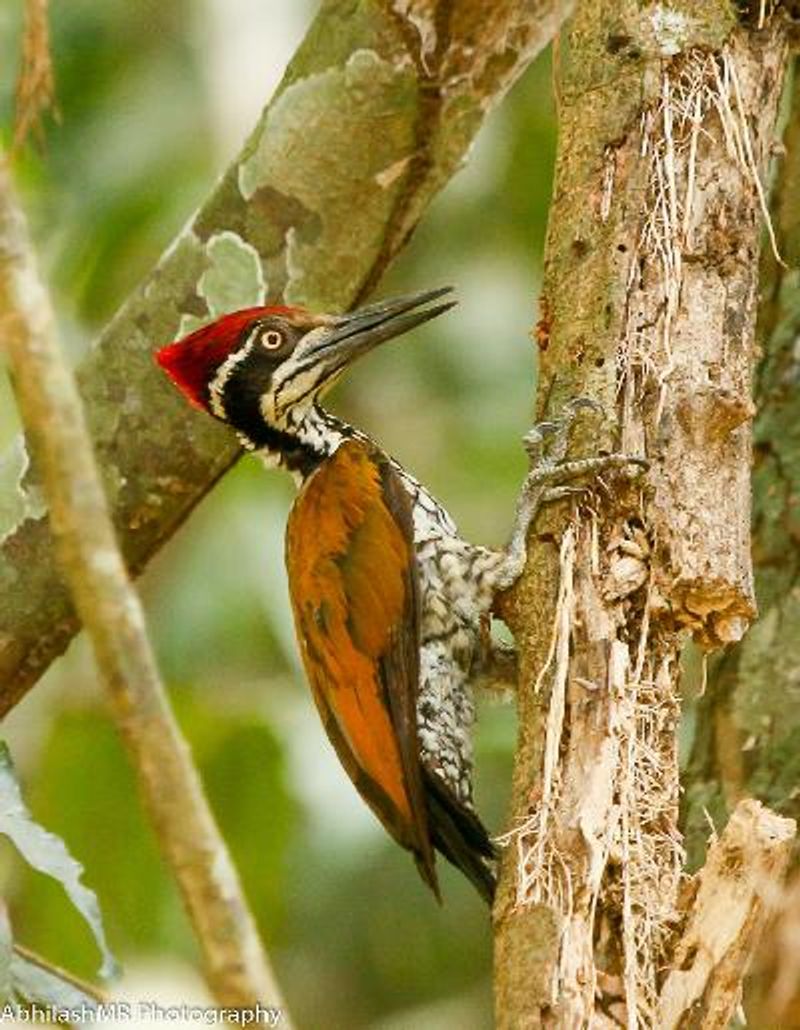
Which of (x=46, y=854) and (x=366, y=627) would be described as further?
(x=366, y=627)

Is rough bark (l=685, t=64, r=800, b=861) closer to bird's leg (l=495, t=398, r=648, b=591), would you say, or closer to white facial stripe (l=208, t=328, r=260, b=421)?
bird's leg (l=495, t=398, r=648, b=591)

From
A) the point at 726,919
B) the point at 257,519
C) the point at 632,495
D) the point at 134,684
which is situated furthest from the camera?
the point at 257,519

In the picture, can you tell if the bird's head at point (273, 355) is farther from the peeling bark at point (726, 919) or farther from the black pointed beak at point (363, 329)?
the peeling bark at point (726, 919)

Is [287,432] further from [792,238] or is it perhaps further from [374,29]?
[792,238]

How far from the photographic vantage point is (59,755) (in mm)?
5090

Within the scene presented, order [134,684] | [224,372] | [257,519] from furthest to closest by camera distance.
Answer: [257,519] → [224,372] → [134,684]

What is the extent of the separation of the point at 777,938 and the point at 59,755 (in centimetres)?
201

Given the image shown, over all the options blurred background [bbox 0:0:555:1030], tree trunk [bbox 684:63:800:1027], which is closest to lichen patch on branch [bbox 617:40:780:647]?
tree trunk [bbox 684:63:800:1027]

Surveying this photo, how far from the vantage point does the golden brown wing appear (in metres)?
3.93

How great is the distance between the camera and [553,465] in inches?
142

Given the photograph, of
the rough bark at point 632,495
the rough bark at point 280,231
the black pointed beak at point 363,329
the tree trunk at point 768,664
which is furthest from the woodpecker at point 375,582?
the tree trunk at point 768,664

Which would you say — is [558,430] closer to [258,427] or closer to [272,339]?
[272,339]

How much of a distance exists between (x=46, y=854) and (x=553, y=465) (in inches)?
44.9

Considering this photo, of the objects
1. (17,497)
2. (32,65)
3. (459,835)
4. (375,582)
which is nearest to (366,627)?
(375,582)
